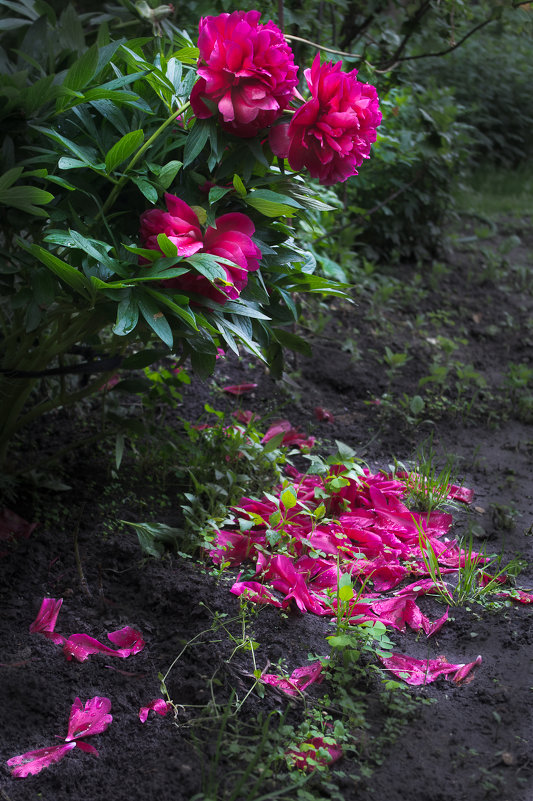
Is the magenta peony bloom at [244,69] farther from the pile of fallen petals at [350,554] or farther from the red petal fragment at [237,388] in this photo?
the red petal fragment at [237,388]

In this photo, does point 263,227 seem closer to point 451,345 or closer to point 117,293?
point 117,293

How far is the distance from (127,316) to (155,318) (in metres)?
0.05

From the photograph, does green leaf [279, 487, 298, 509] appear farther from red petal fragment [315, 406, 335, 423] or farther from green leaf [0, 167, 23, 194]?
green leaf [0, 167, 23, 194]

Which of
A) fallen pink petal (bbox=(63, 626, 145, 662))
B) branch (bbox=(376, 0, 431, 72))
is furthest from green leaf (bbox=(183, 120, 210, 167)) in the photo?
branch (bbox=(376, 0, 431, 72))

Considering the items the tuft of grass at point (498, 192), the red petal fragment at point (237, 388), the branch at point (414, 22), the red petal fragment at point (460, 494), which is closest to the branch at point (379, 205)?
the branch at point (414, 22)

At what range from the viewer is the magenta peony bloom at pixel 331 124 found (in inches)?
57.4

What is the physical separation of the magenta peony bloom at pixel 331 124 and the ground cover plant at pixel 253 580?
1 centimetres

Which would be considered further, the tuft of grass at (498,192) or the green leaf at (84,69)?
the tuft of grass at (498,192)

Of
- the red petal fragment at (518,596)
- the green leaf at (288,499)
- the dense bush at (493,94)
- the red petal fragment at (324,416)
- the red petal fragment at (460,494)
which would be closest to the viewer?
the red petal fragment at (518,596)

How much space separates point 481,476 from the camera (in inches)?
106

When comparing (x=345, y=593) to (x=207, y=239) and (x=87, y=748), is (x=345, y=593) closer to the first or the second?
(x=87, y=748)

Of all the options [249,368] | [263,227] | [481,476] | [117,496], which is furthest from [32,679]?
[249,368]

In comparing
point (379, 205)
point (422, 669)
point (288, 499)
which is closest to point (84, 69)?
point (288, 499)

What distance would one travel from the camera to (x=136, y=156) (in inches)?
60.8
